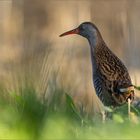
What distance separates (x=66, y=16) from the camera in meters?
12.1

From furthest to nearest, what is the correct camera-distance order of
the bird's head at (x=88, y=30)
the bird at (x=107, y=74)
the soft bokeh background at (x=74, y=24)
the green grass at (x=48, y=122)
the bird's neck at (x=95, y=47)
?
the soft bokeh background at (x=74, y=24) → the bird's head at (x=88, y=30) → the bird's neck at (x=95, y=47) → the bird at (x=107, y=74) → the green grass at (x=48, y=122)

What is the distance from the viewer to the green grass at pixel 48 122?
2.22 meters

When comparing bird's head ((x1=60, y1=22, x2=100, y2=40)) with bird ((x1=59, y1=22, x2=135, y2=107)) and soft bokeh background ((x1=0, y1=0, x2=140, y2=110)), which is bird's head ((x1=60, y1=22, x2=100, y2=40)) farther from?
soft bokeh background ((x1=0, y1=0, x2=140, y2=110))

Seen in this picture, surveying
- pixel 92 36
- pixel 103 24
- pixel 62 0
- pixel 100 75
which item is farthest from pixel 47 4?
pixel 100 75

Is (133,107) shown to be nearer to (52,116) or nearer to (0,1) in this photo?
(52,116)

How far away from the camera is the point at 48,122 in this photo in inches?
89.5

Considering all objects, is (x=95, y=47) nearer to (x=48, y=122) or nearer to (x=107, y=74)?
(x=107, y=74)

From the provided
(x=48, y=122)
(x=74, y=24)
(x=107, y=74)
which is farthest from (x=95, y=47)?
(x=74, y=24)

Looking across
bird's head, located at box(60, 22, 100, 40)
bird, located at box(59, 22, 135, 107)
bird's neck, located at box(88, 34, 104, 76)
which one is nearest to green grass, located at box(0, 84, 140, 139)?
bird, located at box(59, 22, 135, 107)

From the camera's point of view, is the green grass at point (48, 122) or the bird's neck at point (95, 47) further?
the bird's neck at point (95, 47)

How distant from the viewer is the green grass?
222 cm

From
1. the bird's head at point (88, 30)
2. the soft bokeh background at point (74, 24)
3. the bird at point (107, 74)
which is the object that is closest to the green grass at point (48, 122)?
the bird at point (107, 74)

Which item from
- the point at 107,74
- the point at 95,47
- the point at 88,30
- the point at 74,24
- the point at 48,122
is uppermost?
the point at 74,24

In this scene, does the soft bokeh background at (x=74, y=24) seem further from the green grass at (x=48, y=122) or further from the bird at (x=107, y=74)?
the green grass at (x=48, y=122)
